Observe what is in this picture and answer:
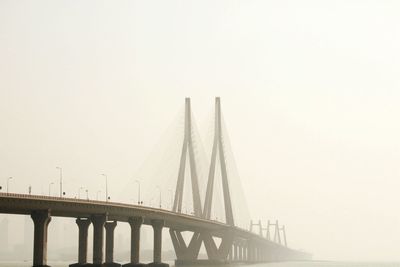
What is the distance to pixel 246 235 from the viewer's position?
654ft

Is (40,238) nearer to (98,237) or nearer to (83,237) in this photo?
(98,237)

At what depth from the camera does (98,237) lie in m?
112

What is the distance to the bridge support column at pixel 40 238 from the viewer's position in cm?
9562

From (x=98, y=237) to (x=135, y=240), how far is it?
45.1ft

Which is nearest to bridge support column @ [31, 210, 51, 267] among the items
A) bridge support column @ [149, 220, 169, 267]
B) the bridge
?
the bridge

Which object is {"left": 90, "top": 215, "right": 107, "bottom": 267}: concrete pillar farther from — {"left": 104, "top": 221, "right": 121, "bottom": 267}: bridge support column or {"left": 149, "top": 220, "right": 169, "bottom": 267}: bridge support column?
{"left": 149, "top": 220, "right": 169, "bottom": 267}: bridge support column

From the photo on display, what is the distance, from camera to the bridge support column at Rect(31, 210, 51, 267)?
9562 centimetres

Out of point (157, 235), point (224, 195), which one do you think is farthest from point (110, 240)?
point (224, 195)

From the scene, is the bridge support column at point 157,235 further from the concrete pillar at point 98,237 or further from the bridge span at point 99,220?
the concrete pillar at point 98,237

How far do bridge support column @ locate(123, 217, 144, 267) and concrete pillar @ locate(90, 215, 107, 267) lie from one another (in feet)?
34.0

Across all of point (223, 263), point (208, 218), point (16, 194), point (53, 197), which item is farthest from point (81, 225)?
point (223, 263)

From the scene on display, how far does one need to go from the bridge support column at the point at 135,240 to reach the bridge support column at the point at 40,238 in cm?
2546

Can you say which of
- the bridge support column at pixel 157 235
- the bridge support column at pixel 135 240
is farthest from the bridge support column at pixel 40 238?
the bridge support column at pixel 157 235

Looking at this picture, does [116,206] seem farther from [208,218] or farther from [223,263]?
[223,263]
